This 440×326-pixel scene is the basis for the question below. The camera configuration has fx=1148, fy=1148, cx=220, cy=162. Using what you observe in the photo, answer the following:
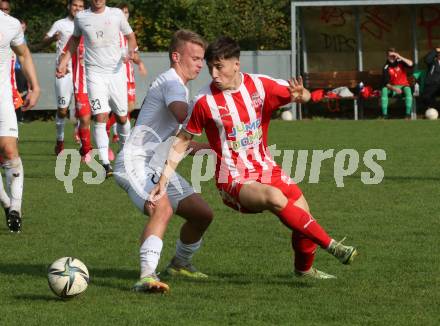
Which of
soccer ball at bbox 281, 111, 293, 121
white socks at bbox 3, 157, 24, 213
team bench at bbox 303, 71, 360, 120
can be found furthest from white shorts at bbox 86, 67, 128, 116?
team bench at bbox 303, 71, 360, 120

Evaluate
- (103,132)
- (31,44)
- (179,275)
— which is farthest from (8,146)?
(31,44)

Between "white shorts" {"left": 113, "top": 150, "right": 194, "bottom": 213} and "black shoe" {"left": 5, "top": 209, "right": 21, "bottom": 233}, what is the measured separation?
2356mm

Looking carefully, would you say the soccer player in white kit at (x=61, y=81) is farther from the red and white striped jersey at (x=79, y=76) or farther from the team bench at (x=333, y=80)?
the team bench at (x=333, y=80)

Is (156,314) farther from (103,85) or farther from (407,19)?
(407,19)

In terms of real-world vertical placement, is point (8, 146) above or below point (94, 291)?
above

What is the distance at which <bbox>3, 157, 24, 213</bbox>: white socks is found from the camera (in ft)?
31.9

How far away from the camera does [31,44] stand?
33.2 m

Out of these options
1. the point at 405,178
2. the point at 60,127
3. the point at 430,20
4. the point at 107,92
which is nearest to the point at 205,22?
the point at 430,20

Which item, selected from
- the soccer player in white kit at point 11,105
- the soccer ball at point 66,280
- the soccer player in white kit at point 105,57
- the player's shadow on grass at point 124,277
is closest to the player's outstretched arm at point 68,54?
the soccer player in white kit at point 105,57

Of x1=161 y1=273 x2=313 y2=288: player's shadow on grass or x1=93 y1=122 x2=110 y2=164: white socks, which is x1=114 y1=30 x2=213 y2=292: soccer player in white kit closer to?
x1=161 y1=273 x2=313 y2=288: player's shadow on grass

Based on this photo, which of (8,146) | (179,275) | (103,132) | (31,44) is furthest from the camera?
(31,44)

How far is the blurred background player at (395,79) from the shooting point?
27480mm

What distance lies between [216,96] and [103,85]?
759cm

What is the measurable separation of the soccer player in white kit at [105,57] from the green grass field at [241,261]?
48.2 inches
